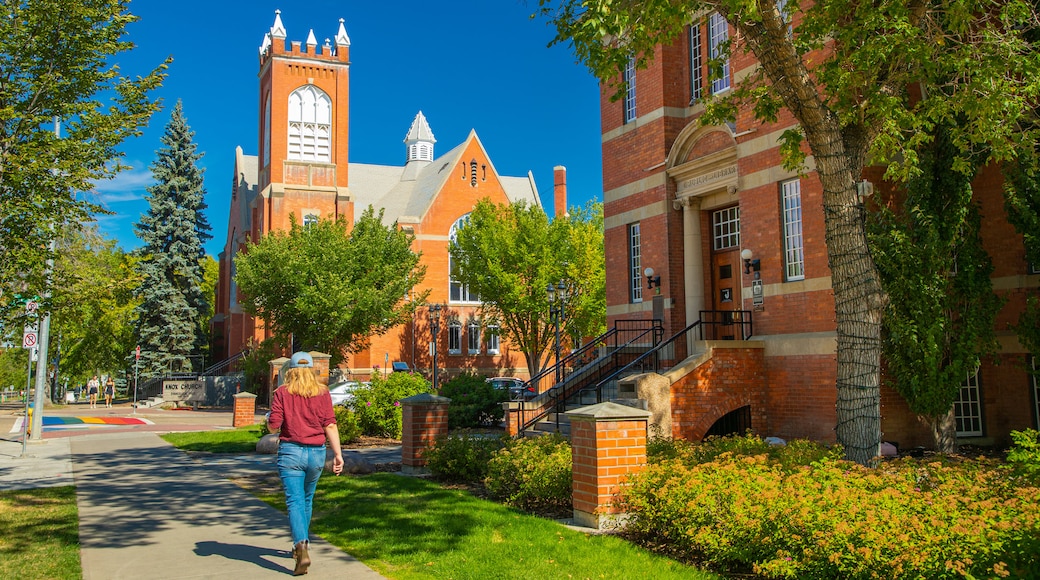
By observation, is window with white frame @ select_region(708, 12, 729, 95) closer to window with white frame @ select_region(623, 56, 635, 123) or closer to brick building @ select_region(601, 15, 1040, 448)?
brick building @ select_region(601, 15, 1040, 448)

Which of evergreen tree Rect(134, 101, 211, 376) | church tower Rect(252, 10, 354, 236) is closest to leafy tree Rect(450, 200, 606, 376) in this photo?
church tower Rect(252, 10, 354, 236)

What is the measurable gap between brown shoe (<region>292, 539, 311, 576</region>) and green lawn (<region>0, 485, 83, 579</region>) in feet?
6.17

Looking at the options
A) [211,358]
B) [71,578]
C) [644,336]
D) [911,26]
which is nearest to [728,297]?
[644,336]

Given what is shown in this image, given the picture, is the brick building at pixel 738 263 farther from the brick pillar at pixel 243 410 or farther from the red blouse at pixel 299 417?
the brick pillar at pixel 243 410

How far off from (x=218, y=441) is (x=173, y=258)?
3317 cm

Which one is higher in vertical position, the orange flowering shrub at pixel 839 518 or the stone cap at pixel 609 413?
the stone cap at pixel 609 413

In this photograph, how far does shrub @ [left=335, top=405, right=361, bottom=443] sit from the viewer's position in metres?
18.2

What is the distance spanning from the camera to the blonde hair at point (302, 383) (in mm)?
7023

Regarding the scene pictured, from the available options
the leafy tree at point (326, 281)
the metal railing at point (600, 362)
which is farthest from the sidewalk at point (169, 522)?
the leafy tree at point (326, 281)

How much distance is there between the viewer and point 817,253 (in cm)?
1377

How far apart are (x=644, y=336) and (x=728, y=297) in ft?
7.81

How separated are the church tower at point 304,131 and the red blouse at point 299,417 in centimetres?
4115

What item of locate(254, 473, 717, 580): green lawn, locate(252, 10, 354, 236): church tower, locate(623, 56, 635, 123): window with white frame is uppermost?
locate(252, 10, 354, 236): church tower

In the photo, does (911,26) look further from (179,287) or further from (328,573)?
(179,287)
